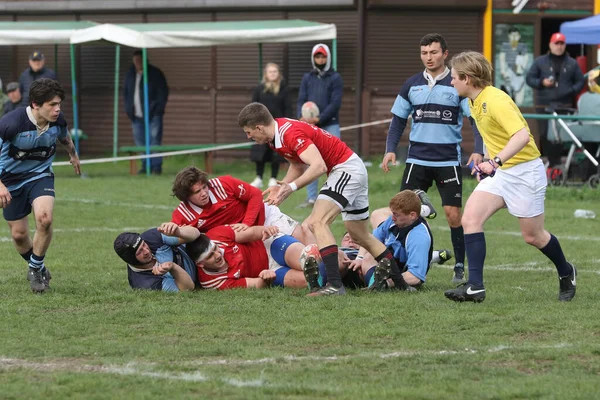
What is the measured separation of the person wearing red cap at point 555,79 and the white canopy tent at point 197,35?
4280 mm

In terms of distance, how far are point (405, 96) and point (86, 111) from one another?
15659 millimetres

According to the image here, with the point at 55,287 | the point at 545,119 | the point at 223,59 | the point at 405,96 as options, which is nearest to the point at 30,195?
the point at 55,287

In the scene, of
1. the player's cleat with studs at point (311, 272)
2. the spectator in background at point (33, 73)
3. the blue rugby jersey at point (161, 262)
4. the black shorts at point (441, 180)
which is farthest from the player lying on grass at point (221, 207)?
the spectator in background at point (33, 73)

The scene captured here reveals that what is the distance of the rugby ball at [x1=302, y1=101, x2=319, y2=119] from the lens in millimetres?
16156

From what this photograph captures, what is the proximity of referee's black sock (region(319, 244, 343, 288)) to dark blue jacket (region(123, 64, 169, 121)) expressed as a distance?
43.2 ft

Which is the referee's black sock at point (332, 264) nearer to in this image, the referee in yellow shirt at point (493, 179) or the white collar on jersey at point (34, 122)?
the referee in yellow shirt at point (493, 179)

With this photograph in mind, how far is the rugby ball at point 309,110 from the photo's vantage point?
16156mm

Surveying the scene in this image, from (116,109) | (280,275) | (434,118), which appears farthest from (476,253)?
(116,109)

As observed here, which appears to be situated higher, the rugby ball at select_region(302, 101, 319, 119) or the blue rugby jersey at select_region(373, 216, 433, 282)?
the rugby ball at select_region(302, 101, 319, 119)

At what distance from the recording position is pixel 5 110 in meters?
20.0

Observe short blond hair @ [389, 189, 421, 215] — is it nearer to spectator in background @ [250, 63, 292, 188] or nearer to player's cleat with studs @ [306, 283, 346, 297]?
player's cleat with studs @ [306, 283, 346, 297]

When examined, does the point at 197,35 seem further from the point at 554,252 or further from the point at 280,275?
the point at 554,252

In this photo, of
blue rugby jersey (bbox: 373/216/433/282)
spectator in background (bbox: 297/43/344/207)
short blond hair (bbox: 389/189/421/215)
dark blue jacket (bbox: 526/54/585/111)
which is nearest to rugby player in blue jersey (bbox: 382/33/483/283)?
blue rugby jersey (bbox: 373/216/433/282)

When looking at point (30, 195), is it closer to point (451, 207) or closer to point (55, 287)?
point (55, 287)
